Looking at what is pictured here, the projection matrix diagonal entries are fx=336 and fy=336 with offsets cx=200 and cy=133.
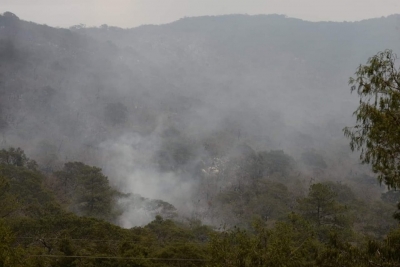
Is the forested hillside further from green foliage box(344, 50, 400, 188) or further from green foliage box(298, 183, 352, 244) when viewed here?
green foliage box(344, 50, 400, 188)

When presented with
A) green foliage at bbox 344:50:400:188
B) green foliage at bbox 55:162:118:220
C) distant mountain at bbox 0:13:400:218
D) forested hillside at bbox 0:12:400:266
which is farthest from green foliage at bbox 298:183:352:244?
distant mountain at bbox 0:13:400:218

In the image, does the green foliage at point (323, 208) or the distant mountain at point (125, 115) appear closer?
the green foliage at point (323, 208)

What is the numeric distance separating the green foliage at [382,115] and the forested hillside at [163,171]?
6.84 ft

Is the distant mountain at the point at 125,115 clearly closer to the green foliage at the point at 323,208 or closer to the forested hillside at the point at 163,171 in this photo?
the forested hillside at the point at 163,171

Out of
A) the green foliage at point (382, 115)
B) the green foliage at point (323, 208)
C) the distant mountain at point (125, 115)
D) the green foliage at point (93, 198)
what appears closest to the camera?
the green foliage at point (382, 115)

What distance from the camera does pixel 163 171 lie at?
3258 inches

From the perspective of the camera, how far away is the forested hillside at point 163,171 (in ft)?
64.4

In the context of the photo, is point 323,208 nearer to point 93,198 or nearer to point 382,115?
point 382,115

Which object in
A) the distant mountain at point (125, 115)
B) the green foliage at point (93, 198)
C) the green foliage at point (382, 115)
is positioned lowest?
the green foliage at point (382, 115)

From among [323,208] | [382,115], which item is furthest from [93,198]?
[382,115]

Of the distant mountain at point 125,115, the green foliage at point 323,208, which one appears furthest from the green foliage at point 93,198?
the distant mountain at point 125,115

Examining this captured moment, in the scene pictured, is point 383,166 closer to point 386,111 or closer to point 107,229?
point 386,111

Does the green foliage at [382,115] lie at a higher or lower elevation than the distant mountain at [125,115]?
lower

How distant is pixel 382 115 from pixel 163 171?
77.2 metres
